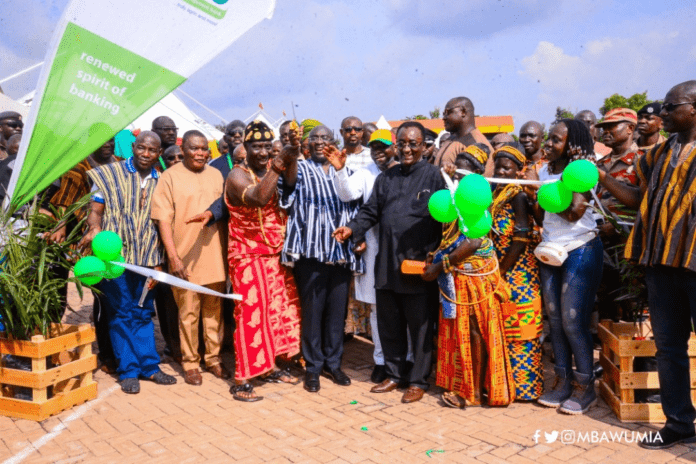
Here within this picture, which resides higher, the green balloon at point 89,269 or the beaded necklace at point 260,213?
the beaded necklace at point 260,213

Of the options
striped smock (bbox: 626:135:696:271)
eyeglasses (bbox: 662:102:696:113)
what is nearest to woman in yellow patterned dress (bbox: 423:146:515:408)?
striped smock (bbox: 626:135:696:271)

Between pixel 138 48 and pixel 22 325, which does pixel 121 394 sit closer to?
pixel 22 325

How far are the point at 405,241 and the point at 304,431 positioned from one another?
162 cm

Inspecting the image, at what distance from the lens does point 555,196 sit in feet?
12.6

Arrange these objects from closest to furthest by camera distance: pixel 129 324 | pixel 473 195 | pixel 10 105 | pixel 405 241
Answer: pixel 473 195 → pixel 405 241 → pixel 129 324 → pixel 10 105

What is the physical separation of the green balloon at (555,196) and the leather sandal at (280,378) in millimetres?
2685

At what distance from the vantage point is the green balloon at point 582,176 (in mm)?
3639

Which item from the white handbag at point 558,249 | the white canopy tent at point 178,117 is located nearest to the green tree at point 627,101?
the white canopy tent at point 178,117

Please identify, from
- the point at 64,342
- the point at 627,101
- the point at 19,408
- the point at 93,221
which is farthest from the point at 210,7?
the point at 627,101

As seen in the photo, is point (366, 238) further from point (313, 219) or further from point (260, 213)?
point (260, 213)

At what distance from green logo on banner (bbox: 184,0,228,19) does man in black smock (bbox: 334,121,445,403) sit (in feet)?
5.37

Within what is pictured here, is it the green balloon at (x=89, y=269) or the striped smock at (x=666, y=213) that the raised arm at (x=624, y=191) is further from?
the green balloon at (x=89, y=269)

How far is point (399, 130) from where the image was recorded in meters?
4.64

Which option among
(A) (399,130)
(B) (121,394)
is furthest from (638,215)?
(B) (121,394)
